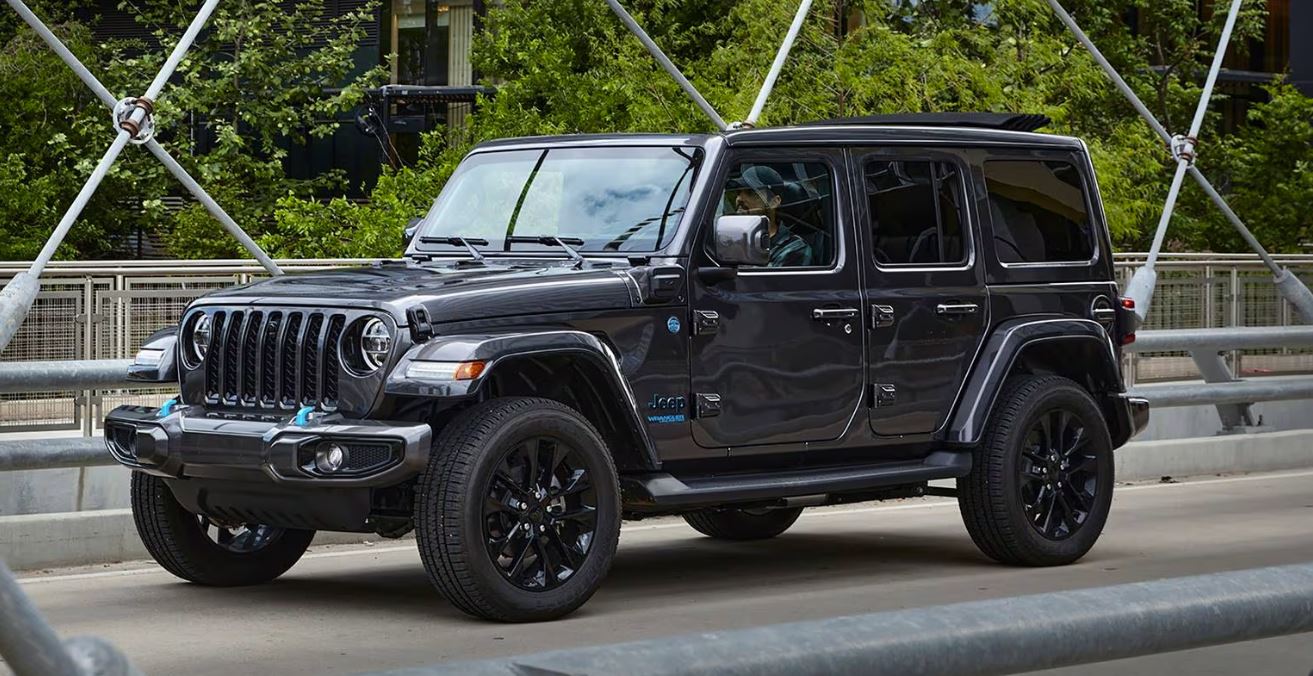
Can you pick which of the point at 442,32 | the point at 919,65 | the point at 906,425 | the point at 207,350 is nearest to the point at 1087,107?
the point at 919,65

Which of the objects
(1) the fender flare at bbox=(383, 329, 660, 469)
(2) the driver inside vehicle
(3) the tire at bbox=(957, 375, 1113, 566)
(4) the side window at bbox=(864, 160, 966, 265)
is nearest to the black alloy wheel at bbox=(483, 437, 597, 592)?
(1) the fender flare at bbox=(383, 329, 660, 469)

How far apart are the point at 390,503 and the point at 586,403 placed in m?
0.93

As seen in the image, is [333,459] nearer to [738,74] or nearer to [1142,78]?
[738,74]

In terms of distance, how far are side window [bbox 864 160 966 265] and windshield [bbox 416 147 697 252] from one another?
108 cm

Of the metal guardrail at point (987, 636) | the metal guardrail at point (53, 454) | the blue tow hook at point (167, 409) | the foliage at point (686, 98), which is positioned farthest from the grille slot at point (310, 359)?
the foliage at point (686, 98)

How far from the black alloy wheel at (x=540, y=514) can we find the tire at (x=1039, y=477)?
94.2 inches

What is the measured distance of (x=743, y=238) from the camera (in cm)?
859

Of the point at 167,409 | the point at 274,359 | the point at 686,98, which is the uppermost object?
the point at 686,98

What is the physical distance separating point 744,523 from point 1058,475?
5.99ft

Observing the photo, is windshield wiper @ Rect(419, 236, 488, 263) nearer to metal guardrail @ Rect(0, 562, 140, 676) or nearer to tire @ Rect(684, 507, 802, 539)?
tire @ Rect(684, 507, 802, 539)

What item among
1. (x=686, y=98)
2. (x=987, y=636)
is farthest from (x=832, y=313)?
(x=686, y=98)

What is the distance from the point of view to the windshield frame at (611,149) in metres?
8.84

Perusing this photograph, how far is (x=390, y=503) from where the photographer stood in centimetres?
810

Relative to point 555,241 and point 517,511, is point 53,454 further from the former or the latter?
point 517,511
